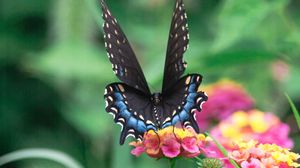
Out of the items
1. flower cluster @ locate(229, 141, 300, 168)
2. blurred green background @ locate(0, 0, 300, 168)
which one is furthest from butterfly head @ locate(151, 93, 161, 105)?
blurred green background @ locate(0, 0, 300, 168)

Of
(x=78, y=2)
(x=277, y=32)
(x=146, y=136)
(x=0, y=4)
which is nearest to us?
(x=146, y=136)

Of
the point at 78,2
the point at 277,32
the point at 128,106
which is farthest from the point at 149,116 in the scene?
the point at 78,2

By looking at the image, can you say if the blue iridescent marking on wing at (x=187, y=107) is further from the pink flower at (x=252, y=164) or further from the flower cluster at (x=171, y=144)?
the pink flower at (x=252, y=164)

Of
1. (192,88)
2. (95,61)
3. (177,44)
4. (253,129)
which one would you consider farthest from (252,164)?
(95,61)

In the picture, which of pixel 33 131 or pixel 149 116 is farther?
pixel 33 131

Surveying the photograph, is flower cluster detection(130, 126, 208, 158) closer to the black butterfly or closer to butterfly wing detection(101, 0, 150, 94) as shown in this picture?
the black butterfly

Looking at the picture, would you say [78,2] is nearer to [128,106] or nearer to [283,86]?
[283,86]

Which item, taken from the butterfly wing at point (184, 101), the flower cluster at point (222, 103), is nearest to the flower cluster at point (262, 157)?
the butterfly wing at point (184, 101)
